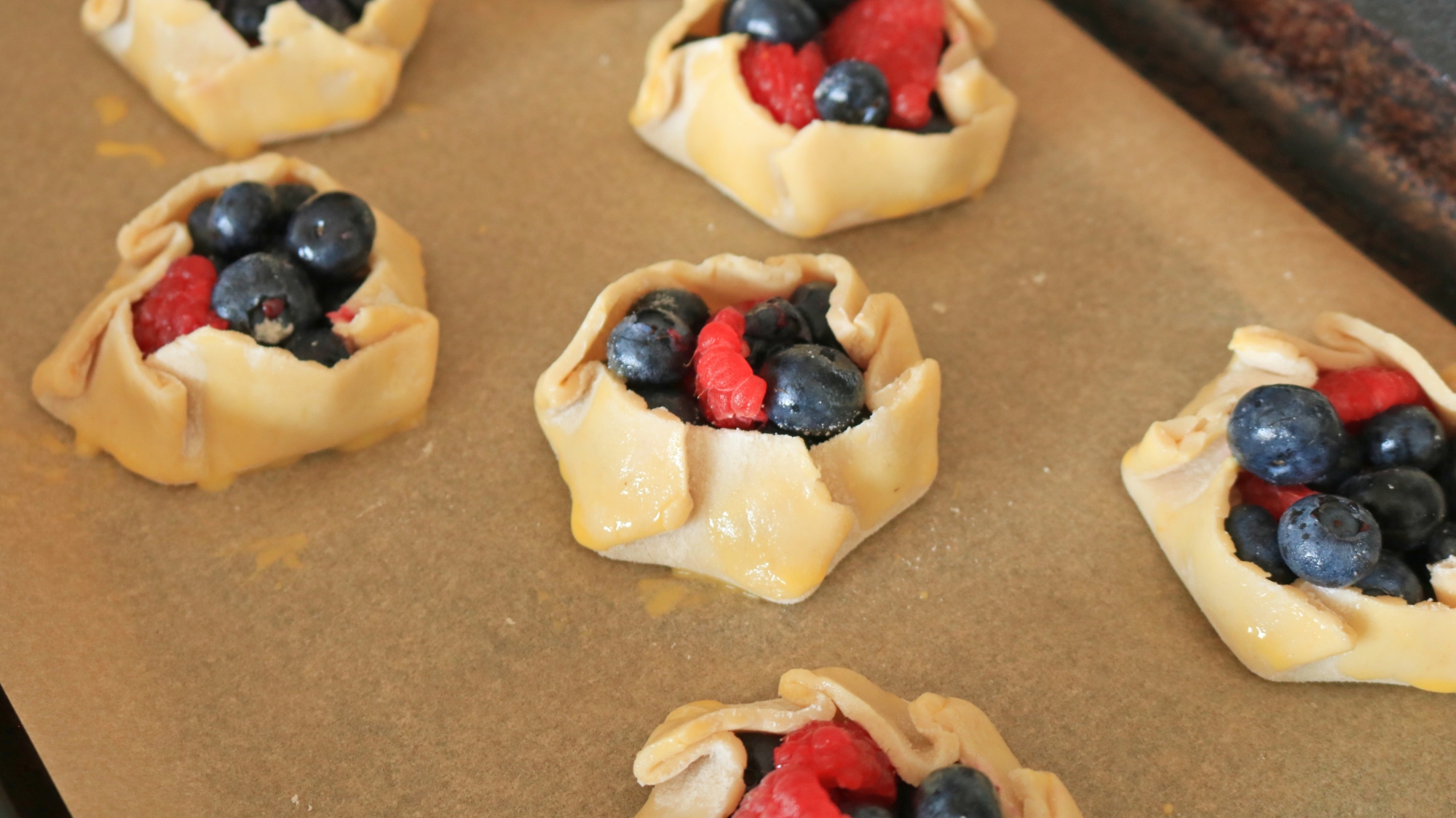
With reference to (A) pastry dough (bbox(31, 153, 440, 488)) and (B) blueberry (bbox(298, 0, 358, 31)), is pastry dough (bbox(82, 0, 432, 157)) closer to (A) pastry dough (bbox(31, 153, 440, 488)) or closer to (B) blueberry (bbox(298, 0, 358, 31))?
(B) blueberry (bbox(298, 0, 358, 31))

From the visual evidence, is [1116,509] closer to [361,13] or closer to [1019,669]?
[1019,669]

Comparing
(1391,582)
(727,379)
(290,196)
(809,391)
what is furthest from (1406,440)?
(290,196)

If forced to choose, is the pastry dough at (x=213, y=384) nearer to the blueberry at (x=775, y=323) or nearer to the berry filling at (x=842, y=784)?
the blueberry at (x=775, y=323)

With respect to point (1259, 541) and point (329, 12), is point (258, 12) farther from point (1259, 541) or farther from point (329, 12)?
point (1259, 541)

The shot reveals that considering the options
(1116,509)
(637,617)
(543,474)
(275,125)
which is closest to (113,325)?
(275,125)

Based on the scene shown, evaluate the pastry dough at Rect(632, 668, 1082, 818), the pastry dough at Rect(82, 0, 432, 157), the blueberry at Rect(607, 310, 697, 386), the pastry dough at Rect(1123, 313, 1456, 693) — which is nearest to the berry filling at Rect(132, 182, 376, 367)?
the pastry dough at Rect(82, 0, 432, 157)
